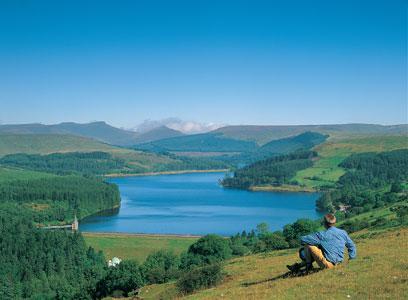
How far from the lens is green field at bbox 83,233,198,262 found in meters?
111

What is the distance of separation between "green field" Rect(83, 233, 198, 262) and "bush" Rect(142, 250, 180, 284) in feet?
88.3

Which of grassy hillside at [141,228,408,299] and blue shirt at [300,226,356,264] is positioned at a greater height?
blue shirt at [300,226,356,264]

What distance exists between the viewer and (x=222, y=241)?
8256 centimetres

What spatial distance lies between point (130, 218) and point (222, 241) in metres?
89.3

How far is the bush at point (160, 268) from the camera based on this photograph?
57.2 meters

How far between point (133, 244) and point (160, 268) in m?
57.0

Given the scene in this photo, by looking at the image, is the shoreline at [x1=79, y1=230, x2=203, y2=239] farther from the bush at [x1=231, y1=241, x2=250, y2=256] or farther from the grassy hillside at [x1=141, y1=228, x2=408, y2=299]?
the grassy hillside at [x1=141, y1=228, x2=408, y2=299]

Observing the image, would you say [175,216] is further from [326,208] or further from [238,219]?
[326,208]

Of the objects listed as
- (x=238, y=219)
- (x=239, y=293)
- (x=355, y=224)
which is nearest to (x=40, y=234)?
(x=238, y=219)

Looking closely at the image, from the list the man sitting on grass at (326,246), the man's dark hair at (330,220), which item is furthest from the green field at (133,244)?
the man's dark hair at (330,220)

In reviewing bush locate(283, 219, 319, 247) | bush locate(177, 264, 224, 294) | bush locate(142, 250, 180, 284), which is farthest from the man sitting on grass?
bush locate(283, 219, 319, 247)

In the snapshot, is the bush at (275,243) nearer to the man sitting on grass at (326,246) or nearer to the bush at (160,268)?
the bush at (160,268)

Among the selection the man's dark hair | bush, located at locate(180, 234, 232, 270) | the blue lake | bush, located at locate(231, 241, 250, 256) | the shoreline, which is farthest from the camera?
the blue lake

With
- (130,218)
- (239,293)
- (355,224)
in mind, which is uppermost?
(239,293)
